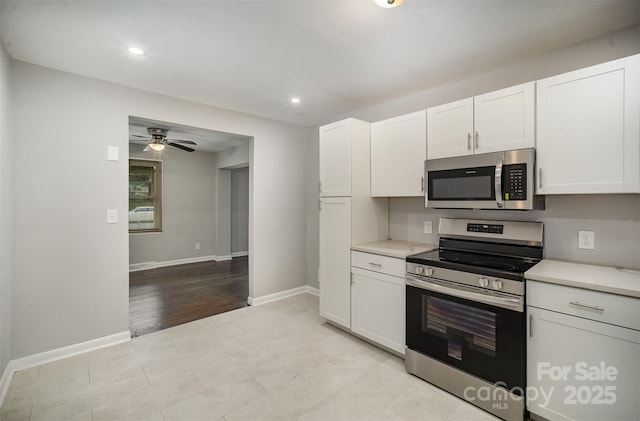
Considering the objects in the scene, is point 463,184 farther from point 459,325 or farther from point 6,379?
point 6,379

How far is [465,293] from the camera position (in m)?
1.99

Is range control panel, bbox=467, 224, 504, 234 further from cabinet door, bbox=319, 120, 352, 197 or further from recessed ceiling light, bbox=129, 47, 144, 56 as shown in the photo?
recessed ceiling light, bbox=129, 47, 144, 56

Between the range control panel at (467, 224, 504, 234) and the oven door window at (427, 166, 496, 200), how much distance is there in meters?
0.32

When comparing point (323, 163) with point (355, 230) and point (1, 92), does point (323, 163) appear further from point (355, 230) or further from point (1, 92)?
point (1, 92)

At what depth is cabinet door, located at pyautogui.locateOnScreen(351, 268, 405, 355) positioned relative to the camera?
2450 mm

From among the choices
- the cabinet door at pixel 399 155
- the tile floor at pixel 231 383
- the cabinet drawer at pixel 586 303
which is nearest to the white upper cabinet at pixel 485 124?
the cabinet door at pixel 399 155

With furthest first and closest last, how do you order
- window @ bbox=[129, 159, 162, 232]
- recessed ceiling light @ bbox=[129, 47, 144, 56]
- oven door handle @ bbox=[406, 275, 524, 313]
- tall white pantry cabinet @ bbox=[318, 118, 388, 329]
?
window @ bbox=[129, 159, 162, 232] < tall white pantry cabinet @ bbox=[318, 118, 388, 329] < recessed ceiling light @ bbox=[129, 47, 144, 56] < oven door handle @ bbox=[406, 275, 524, 313]

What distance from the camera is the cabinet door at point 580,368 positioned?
4.81 feet

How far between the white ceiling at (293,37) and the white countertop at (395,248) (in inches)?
62.7

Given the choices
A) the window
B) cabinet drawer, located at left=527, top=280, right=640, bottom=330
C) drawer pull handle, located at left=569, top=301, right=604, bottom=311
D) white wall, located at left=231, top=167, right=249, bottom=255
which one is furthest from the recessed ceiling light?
white wall, located at left=231, top=167, right=249, bottom=255

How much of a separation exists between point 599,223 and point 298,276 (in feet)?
11.2

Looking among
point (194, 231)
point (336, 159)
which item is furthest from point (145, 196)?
point (336, 159)

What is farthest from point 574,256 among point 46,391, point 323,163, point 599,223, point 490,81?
point 46,391

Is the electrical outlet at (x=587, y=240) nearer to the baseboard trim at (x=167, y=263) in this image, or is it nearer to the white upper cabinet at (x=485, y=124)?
the white upper cabinet at (x=485, y=124)
